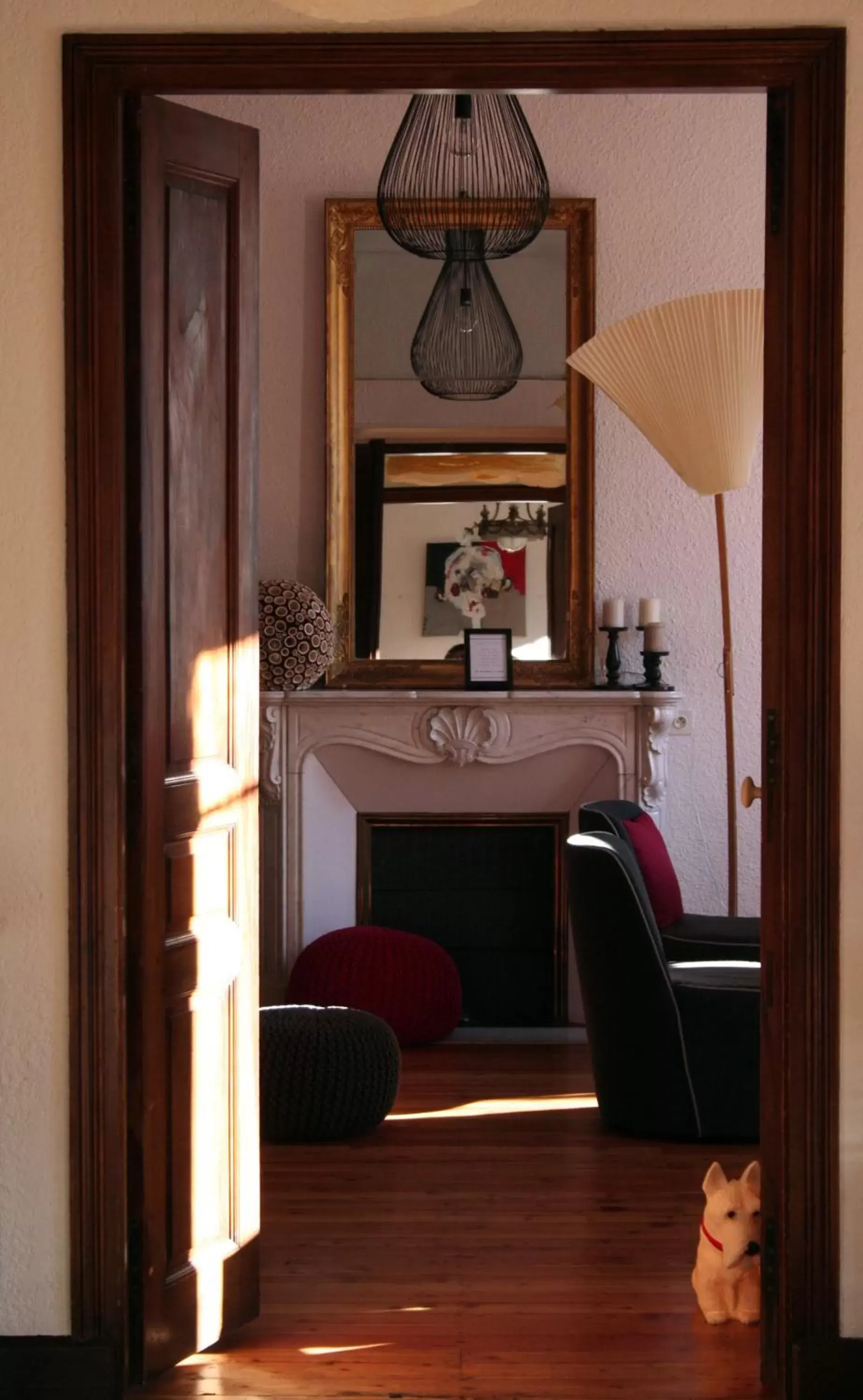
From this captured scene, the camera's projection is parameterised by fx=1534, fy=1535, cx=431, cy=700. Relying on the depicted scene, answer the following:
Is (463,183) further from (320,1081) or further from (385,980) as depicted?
(320,1081)

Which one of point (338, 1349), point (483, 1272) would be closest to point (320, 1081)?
point (483, 1272)

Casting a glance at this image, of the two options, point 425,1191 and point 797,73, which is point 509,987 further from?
point 797,73

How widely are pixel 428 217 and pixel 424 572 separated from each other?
1.36 metres

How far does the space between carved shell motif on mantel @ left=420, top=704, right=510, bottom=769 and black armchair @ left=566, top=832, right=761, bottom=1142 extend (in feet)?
4.99

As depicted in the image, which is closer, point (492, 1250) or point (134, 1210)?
point (134, 1210)

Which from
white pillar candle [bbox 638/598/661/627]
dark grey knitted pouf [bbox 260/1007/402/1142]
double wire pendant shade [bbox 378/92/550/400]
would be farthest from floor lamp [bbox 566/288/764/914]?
dark grey knitted pouf [bbox 260/1007/402/1142]

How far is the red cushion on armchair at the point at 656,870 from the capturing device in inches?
207

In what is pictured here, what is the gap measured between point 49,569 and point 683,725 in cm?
381

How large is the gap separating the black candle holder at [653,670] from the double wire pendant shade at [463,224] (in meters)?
1.14

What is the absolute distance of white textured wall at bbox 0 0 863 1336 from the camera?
2.59 metres

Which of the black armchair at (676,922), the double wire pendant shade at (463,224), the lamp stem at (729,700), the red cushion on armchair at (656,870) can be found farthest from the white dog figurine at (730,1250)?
the double wire pendant shade at (463,224)

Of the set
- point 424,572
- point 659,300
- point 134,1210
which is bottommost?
point 134,1210

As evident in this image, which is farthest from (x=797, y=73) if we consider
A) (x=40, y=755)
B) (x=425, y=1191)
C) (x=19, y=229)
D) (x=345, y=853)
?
(x=345, y=853)

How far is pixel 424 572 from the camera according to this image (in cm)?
608
